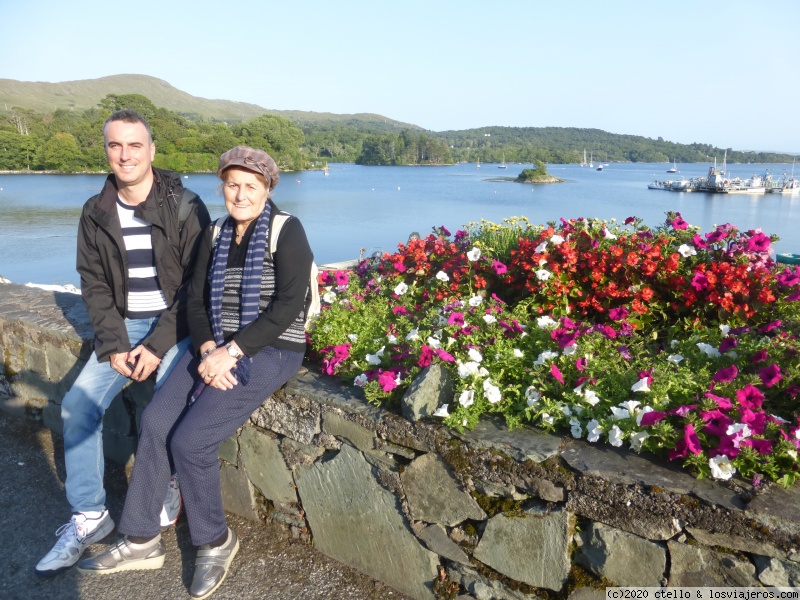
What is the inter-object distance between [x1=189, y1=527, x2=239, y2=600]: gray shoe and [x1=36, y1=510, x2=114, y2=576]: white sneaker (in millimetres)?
541

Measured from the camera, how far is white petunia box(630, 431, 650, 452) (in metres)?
1.80

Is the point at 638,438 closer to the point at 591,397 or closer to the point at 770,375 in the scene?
the point at 591,397

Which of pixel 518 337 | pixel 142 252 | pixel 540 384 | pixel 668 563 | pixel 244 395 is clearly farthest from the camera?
pixel 142 252

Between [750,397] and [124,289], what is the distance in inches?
102

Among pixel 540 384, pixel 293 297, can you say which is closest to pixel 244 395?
pixel 293 297

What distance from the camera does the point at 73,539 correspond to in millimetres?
2426

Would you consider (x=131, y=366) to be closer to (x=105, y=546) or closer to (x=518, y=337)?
(x=105, y=546)

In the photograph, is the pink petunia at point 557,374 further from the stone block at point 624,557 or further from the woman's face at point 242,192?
the woman's face at point 242,192

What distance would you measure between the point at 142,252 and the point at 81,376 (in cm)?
62

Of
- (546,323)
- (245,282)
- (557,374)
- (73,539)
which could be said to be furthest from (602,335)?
(73,539)

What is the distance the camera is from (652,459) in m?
1.81

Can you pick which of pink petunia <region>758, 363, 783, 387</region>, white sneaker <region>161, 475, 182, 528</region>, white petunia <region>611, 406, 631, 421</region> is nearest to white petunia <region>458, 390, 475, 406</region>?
white petunia <region>611, 406, 631, 421</region>

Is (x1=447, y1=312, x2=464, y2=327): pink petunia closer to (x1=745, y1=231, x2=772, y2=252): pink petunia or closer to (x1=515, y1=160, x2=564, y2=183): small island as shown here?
(x1=745, y1=231, x2=772, y2=252): pink petunia

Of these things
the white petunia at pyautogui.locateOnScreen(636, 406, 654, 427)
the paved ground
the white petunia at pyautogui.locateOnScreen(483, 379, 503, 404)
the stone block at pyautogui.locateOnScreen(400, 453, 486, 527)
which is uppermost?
the white petunia at pyautogui.locateOnScreen(636, 406, 654, 427)
